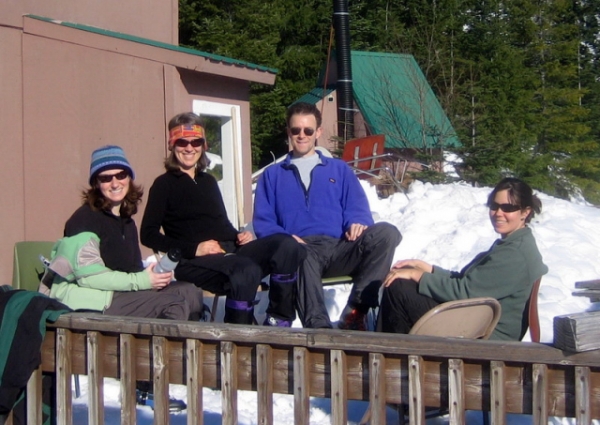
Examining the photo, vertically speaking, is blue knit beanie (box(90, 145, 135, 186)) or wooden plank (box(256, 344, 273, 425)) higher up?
blue knit beanie (box(90, 145, 135, 186))

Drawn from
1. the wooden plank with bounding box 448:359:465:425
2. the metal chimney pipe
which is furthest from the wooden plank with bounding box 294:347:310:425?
the metal chimney pipe

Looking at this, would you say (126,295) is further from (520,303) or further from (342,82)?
(342,82)

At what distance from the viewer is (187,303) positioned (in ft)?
14.7

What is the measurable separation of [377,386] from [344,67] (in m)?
17.9

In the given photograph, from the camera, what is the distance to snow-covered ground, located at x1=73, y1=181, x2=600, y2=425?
461 centimetres

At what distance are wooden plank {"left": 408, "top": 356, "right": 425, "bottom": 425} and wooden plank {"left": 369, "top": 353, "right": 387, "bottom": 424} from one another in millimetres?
103

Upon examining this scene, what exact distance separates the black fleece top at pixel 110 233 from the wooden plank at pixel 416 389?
1.87m

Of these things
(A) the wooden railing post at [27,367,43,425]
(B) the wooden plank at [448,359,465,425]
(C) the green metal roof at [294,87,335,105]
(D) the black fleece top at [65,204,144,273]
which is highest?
(C) the green metal roof at [294,87,335,105]

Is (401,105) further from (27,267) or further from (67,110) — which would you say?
(27,267)

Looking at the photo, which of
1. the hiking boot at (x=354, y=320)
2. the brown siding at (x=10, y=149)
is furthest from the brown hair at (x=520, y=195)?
the brown siding at (x=10, y=149)

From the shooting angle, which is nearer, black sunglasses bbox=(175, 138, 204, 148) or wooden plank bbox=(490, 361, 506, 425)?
wooden plank bbox=(490, 361, 506, 425)

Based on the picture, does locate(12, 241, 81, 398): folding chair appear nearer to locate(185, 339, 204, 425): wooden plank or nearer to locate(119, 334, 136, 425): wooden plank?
locate(119, 334, 136, 425): wooden plank

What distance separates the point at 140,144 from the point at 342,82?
12562mm

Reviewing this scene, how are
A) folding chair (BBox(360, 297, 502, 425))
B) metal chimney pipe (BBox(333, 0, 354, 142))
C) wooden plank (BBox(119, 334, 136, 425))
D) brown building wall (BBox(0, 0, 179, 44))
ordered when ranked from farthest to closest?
metal chimney pipe (BBox(333, 0, 354, 142)) < brown building wall (BBox(0, 0, 179, 44)) < folding chair (BBox(360, 297, 502, 425)) < wooden plank (BBox(119, 334, 136, 425))
